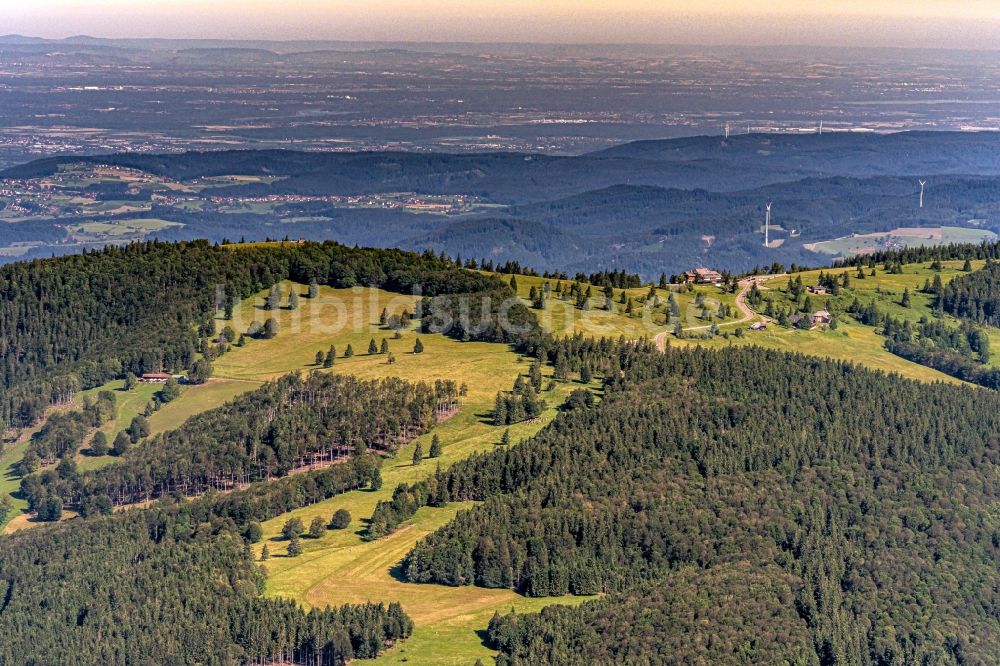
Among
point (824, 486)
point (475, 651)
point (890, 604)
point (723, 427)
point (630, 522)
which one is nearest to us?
point (475, 651)

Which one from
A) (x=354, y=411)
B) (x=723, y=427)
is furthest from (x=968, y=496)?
(x=354, y=411)

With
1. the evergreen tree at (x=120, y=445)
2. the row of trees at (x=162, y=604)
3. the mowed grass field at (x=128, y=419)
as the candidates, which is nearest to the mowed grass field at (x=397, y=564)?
the row of trees at (x=162, y=604)

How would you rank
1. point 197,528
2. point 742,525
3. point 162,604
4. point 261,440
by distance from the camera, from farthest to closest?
1. point 261,440
2. point 197,528
3. point 742,525
4. point 162,604

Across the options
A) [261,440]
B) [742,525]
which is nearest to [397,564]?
[742,525]

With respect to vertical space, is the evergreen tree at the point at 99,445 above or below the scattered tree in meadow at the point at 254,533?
below

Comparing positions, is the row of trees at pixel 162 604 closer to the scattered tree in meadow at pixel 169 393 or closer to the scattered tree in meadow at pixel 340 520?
the scattered tree in meadow at pixel 340 520

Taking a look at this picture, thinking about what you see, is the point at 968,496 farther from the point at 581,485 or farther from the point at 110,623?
the point at 110,623

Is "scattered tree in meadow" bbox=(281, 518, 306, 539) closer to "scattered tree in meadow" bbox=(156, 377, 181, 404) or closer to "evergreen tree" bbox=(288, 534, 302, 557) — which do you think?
"evergreen tree" bbox=(288, 534, 302, 557)

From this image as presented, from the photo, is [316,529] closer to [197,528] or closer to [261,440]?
[197,528]

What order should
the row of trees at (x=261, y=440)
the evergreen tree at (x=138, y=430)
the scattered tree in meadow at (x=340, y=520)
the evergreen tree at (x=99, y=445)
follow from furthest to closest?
1. the evergreen tree at (x=138, y=430)
2. the evergreen tree at (x=99, y=445)
3. the row of trees at (x=261, y=440)
4. the scattered tree in meadow at (x=340, y=520)
